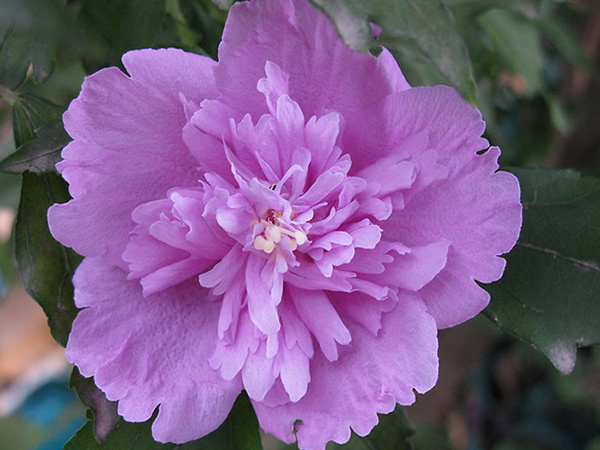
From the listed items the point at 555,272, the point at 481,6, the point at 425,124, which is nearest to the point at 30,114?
the point at 425,124

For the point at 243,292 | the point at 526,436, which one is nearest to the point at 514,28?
the point at 243,292

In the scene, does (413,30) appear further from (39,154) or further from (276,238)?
(39,154)

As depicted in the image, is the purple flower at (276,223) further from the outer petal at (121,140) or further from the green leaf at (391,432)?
the green leaf at (391,432)

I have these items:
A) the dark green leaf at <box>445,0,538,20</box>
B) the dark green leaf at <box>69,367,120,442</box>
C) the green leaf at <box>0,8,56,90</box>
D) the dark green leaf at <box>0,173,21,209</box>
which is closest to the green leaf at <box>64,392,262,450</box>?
the dark green leaf at <box>69,367,120,442</box>

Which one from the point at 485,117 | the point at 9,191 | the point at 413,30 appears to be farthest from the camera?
the point at 9,191

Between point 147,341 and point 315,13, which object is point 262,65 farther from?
point 147,341

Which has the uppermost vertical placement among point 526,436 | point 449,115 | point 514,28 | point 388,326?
point 449,115

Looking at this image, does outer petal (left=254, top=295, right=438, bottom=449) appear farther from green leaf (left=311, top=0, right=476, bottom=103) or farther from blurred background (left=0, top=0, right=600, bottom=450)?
blurred background (left=0, top=0, right=600, bottom=450)
